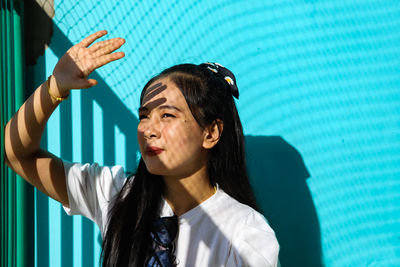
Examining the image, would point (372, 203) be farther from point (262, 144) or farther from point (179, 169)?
point (179, 169)

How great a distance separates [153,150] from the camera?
4.33 feet

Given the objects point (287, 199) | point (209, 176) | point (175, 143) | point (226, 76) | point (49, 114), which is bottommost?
point (287, 199)

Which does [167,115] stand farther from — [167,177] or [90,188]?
[90,188]

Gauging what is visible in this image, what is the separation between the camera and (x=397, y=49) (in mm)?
1598

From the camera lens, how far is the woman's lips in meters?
1.31

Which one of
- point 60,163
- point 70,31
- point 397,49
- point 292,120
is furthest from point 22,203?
point 397,49

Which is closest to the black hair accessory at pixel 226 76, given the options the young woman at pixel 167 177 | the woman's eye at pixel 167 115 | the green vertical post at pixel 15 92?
the young woman at pixel 167 177

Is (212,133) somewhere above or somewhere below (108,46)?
below

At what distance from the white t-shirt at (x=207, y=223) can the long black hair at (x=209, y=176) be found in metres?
0.05

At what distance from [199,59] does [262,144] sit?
409mm

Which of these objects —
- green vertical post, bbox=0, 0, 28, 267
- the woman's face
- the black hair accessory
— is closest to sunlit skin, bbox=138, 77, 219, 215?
the woman's face

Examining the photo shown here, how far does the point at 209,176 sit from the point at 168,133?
250 mm

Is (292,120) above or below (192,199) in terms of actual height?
above

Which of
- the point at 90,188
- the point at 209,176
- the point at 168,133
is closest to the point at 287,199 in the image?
the point at 209,176
